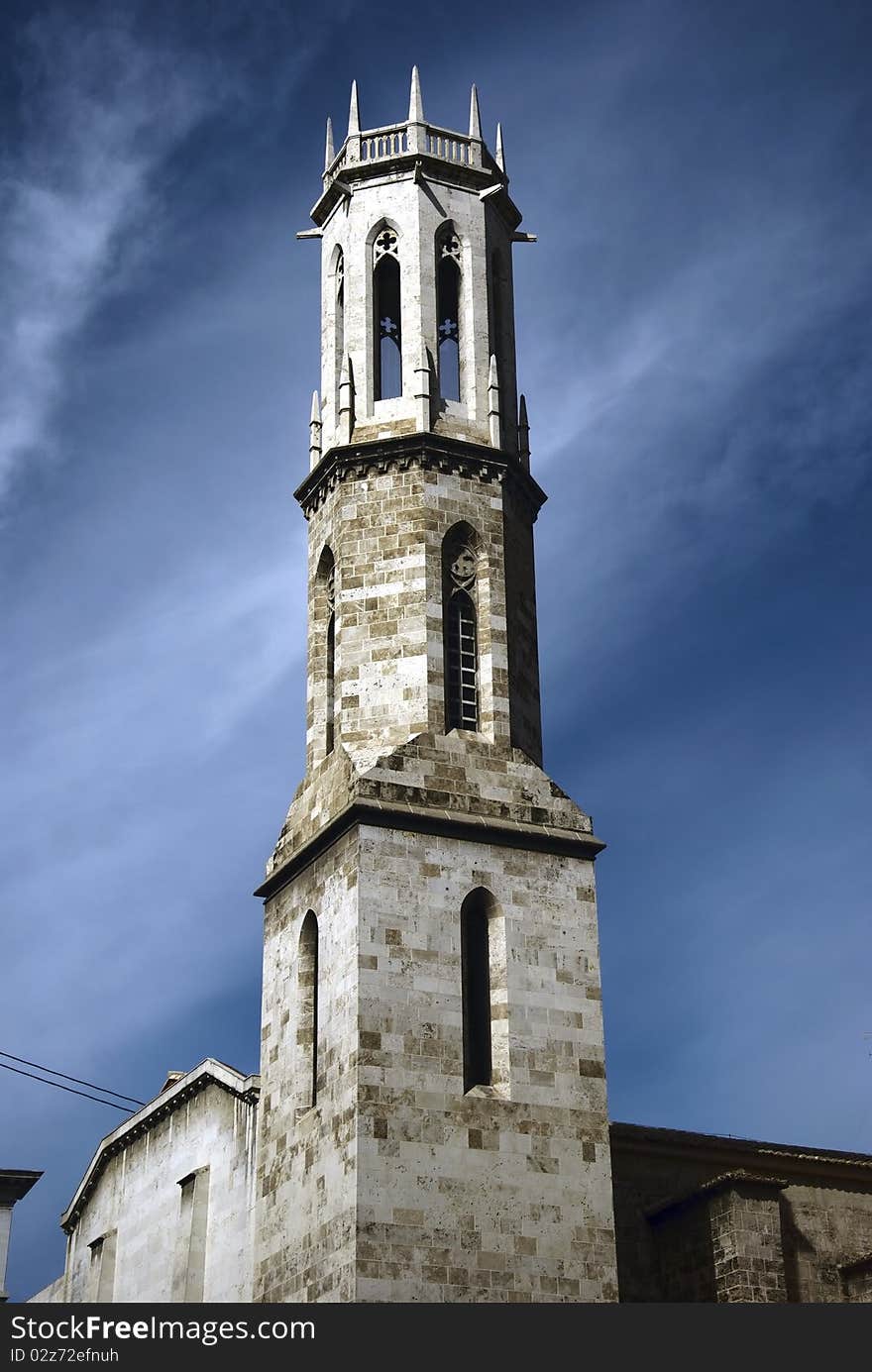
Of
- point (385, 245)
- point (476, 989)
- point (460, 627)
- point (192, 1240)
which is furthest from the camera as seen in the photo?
point (385, 245)

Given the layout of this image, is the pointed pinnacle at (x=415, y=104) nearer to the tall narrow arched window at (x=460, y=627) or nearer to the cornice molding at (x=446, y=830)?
the tall narrow arched window at (x=460, y=627)

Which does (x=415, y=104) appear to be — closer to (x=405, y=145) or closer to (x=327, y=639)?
(x=405, y=145)

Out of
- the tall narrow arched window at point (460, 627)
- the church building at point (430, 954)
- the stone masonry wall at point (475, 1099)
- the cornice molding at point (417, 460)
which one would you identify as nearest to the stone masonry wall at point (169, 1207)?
the church building at point (430, 954)

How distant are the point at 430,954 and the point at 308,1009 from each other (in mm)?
2828

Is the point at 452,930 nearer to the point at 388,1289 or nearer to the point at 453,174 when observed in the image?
the point at 388,1289

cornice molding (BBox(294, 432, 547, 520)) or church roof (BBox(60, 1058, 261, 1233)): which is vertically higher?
cornice molding (BBox(294, 432, 547, 520))

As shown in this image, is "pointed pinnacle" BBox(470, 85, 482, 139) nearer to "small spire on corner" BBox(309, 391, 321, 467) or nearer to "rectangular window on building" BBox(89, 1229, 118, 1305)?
"small spire on corner" BBox(309, 391, 321, 467)

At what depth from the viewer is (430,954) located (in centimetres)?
3155

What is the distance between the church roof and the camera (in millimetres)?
36094

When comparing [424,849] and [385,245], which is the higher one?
[385,245]

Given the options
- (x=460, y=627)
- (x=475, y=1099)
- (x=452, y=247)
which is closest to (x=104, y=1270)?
(x=475, y=1099)

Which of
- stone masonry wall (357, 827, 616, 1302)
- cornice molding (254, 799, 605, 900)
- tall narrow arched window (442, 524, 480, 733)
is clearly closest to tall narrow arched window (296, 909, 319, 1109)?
cornice molding (254, 799, 605, 900)

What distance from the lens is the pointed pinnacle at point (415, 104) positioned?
39.6 meters

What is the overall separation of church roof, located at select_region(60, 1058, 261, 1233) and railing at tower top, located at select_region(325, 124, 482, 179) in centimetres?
1790
